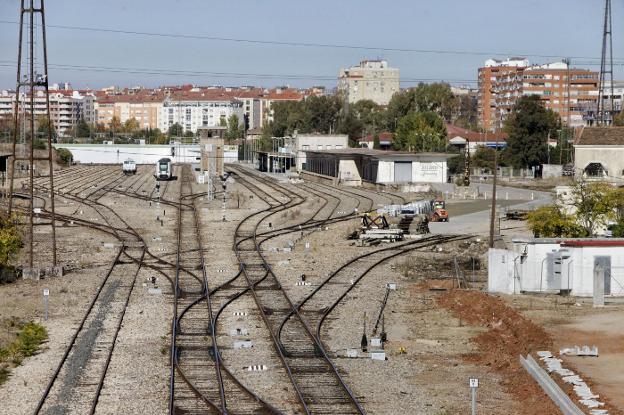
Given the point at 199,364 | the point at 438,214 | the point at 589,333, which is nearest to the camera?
the point at 199,364

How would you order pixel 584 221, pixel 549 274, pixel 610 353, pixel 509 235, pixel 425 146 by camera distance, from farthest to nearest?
1. pixel 425 146
2. pixel 509 235
3. pixel 584 221
4. pixel 549 274
5. pixel 610 353

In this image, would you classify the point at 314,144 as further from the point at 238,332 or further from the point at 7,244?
the point at 238,332

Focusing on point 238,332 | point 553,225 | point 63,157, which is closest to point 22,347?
point 238,332

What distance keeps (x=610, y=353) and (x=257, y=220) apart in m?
30.0

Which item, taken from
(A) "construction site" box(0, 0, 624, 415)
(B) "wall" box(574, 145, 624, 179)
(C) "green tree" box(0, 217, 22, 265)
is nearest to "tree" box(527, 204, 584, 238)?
(A) "construction site" box(0, 0, 624, 415)

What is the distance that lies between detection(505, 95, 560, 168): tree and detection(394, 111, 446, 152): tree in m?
8.47

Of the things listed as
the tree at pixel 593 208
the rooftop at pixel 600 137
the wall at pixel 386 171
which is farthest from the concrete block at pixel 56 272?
the wall at pixel 386 171

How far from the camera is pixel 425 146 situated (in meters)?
97.8

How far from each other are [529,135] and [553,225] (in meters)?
59.8

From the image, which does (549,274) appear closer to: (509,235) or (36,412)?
(509,235)

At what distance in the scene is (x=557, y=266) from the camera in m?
27.1

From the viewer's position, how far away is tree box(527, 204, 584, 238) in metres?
33.6

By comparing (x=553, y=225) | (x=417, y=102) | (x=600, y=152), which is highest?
(x=417, y=102)

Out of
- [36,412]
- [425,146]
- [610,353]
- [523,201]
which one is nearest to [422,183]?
[523,201]
